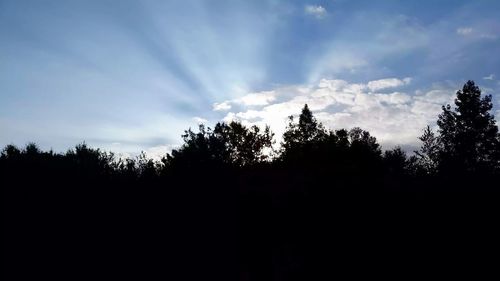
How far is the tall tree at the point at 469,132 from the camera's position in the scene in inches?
1912

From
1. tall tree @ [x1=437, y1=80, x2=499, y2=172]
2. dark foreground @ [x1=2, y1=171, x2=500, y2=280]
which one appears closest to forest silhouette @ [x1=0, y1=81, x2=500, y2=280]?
dark foreground @ [x1=2, y1=171, x2=500, y2=280]

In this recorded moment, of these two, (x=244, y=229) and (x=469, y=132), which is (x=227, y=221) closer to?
(x=244, y=229)

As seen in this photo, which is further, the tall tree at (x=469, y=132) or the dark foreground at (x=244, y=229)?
Result: the tall tree at (x=469, y=132)

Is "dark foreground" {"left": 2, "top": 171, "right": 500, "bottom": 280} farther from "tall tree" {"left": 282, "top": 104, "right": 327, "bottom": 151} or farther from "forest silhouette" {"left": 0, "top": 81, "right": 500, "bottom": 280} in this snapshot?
"tall tree" {"left": 282, "top": 104, "right": 327, "bottom": 151}

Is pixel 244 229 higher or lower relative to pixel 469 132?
lower

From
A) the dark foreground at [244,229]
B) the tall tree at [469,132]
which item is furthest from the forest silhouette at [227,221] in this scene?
the tall tree at [469,132]

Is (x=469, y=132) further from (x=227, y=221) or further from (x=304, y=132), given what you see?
(x=227, y=221)

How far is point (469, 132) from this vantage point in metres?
50.8

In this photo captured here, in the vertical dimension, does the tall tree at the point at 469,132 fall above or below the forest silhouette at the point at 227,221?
above

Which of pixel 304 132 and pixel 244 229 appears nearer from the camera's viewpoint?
pixel 244 229

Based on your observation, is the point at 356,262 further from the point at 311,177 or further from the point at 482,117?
the point at 482,117

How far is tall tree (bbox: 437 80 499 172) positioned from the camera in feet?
159

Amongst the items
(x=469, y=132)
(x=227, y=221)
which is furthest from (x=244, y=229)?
(x=469, y=132)

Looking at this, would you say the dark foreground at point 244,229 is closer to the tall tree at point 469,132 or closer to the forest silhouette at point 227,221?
the forest silhouette at point 227,221
